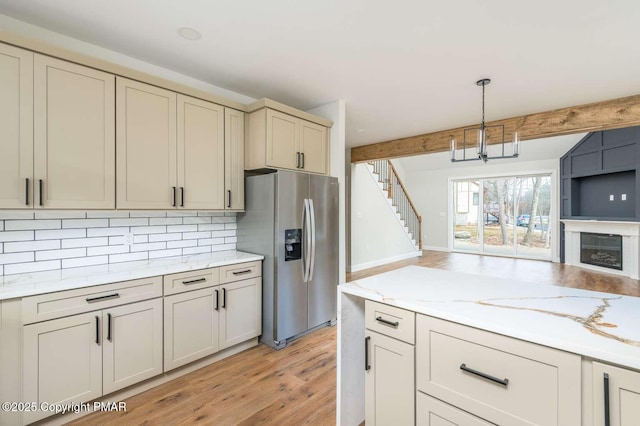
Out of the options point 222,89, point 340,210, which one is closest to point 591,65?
point 340,210

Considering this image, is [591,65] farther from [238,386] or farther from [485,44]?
[238,386]

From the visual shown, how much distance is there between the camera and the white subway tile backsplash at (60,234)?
2.19 m

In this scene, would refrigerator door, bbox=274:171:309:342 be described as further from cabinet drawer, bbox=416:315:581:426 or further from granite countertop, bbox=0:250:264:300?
cabinet drawer, bbox=416:315:581:426

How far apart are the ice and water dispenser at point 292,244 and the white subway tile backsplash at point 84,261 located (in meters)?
1.52

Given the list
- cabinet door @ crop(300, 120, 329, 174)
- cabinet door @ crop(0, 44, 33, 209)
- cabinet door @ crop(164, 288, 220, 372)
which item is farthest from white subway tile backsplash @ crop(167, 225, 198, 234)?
cabinet door @ crop(300, 120, 329, 174)

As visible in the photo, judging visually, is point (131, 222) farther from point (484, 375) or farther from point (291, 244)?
point (484, 375)

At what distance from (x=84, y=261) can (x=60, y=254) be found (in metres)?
0.16

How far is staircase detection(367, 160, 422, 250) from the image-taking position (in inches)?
289

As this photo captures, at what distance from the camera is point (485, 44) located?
234 cm

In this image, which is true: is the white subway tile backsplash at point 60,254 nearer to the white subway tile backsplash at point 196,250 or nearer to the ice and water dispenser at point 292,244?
the white subway tile backsplash at point 196,250

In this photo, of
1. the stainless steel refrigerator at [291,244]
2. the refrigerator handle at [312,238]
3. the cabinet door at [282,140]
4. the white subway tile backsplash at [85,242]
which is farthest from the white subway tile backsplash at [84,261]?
the refrigerator handle at [312,238]

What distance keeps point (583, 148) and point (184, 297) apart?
27.6ft

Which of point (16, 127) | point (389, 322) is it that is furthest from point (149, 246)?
point (389, 322)

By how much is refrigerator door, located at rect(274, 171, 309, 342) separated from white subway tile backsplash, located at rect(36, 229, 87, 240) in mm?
1563
